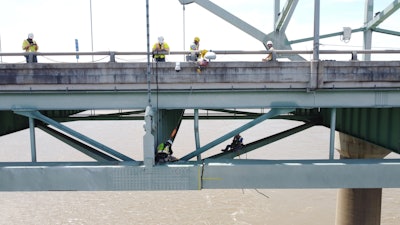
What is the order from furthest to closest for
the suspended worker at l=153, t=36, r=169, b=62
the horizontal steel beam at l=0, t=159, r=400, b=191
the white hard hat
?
the white hard hat < the suspended worker at l=153, t=36, r=169, b=62 < the horizontal steel beam at l=0, t=159, r=400, b=191

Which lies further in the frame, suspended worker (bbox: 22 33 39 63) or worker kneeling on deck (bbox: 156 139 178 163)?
suspended worker (bbox: 22 33 39 63)

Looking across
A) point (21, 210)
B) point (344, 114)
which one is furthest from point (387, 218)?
point (21, 210)

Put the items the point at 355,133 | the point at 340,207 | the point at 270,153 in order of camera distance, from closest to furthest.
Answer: the point at 355,133, the point at 340,207, the point at 270,153

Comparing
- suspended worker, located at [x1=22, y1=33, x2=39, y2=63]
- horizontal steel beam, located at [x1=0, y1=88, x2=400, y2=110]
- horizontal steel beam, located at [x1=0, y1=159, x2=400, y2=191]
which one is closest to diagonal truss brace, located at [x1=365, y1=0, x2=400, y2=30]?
horizontal steel beam, located at [x1=0, y1=88, x2=400, y2=110]

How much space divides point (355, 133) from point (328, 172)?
140 inches

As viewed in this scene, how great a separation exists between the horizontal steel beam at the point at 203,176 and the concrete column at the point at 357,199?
19.6 ft

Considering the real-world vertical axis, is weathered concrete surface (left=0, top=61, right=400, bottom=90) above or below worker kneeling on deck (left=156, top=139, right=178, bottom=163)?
above

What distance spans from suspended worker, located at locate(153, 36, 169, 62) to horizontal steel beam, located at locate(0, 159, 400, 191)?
8.09 feet

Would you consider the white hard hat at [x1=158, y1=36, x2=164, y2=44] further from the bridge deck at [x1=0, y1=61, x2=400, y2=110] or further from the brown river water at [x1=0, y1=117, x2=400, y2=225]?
the brown river water at [x1=0, y1=117, x2=400, y2=225]

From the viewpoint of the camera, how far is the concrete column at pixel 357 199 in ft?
39.0

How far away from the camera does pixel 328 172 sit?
246 inches

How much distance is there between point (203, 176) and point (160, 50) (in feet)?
9.71

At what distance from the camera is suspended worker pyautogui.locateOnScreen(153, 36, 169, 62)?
6848 mm

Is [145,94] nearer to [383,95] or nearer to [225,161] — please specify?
[225,161]
